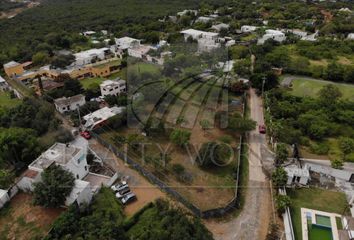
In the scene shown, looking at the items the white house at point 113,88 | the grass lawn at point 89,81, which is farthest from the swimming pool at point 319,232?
the grass lawn at point 89,81

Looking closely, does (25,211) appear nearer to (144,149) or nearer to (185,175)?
(144,149)

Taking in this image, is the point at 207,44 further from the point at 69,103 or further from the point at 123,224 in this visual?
the point at 123,224

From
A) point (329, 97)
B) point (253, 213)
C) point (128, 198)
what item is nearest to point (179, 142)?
point (128, 198)

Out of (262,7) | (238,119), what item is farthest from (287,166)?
(262,7)

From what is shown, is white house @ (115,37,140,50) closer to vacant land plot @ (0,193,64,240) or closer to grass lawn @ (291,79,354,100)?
grass lawn @ (291,79,354,100)

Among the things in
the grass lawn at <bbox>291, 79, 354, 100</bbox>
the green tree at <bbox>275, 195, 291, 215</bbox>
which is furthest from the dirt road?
the grass lawn at <bbox>291, 79, 354, 100</bbox>

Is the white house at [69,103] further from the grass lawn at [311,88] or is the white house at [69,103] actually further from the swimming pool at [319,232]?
the grass lawn at [311,88]
